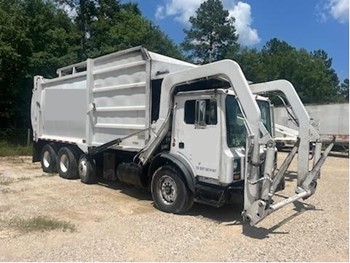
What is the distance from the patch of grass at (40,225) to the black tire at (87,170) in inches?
133

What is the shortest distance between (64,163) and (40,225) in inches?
200

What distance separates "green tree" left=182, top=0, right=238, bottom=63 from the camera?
176 feet

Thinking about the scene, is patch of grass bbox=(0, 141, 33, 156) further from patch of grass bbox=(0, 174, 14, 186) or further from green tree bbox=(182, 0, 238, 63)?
green tree bbox=(182, 0, 238, 63)

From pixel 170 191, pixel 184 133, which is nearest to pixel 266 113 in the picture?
pixel 184 133

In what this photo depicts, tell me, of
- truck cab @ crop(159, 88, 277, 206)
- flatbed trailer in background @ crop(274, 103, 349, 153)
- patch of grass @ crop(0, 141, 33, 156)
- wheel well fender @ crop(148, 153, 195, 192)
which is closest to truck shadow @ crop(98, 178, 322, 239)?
truck cab @ crop(159, 88, 277, 206)

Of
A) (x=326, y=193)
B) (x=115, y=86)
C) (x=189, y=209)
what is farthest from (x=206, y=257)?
(x=326, y=193)

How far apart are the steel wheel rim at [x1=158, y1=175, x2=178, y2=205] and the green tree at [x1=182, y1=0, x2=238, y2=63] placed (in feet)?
152

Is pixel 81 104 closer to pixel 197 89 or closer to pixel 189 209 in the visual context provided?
pixel 197 89

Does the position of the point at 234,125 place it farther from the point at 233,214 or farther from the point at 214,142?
the point at 233,214

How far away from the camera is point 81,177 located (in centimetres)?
1066

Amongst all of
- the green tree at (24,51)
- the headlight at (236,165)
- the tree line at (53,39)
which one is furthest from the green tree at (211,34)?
the headlight at (236,165)

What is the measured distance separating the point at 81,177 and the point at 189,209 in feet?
13.9

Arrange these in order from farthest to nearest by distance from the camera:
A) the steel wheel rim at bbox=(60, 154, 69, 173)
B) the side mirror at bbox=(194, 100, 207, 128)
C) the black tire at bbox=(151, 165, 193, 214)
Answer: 1. the steel wheel rim at bbox=(60, 154, 69, 173)
2. the black tire at bbox=(151, 165, 193, 214)
3. the side mirror at bbox=(194, 100, 207, 128)

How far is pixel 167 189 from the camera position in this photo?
7.67m
